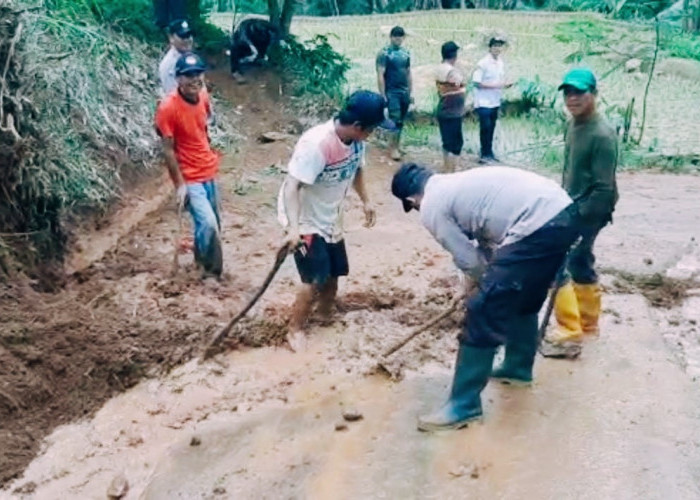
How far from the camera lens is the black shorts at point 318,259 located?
18.9 feet

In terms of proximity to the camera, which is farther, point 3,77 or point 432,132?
point 432,132

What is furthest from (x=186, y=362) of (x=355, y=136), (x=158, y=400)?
(x=355, y=136)

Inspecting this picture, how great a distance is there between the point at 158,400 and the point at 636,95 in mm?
13061

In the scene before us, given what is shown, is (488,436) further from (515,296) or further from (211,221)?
(211,221)

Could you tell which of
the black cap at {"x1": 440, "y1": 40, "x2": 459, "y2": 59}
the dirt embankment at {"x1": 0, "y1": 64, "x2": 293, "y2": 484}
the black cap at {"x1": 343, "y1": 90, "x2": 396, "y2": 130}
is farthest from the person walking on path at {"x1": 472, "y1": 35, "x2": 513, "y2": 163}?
the black cap at {"x1": 343, "y1": 90, "x2": 396, "y2": 130}

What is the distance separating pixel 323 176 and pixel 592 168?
150 cm

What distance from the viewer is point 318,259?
582 centimetres

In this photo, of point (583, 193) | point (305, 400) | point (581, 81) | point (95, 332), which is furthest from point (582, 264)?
point (95, 332)

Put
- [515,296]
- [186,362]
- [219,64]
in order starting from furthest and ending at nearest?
[219,64] < [186,362] < [515,296]

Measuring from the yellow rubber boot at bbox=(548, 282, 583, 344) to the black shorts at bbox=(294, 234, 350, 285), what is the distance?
1322 millimetres

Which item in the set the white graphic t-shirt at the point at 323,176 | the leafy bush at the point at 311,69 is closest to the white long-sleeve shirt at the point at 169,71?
the white graphic t-shirt at the point at 323,176

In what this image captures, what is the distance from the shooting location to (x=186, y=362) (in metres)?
5.80

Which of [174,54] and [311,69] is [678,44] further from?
[174,54]

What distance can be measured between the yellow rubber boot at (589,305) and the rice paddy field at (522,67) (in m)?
6.29
